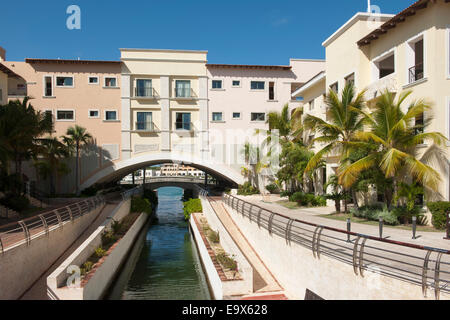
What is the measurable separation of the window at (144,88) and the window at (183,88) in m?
2.73

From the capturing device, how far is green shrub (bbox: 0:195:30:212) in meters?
20.8

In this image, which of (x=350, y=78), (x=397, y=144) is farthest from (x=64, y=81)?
(x=397, y=144)

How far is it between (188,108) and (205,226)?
1494 centimetres

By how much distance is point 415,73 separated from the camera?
51.8ft

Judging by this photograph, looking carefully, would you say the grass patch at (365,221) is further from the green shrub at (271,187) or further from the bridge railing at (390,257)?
the green shrub at (271,187)

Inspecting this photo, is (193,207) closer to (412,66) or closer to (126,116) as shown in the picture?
(126,116)

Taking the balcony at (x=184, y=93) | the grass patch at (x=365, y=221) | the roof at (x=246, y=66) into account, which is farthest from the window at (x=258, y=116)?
the grass patch at (x=365, y=221)

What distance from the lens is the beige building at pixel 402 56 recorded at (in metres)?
13.9

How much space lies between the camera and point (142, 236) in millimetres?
27547

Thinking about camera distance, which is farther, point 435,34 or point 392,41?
point 392,41

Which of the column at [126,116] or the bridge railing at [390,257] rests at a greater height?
the column at [126,116]
